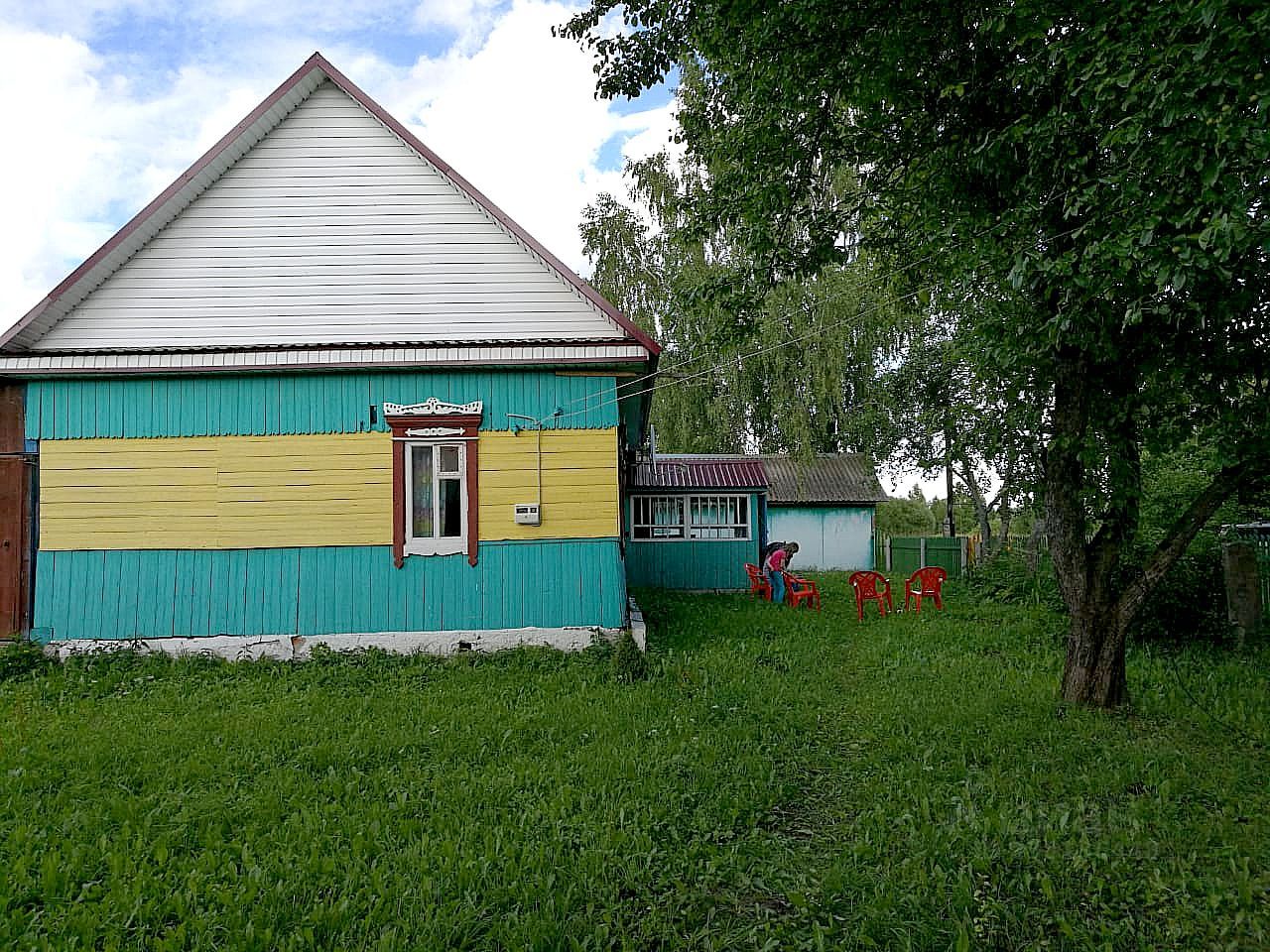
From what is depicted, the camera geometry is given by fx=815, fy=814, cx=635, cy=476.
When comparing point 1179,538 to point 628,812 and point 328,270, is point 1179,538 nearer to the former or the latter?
point 628,812

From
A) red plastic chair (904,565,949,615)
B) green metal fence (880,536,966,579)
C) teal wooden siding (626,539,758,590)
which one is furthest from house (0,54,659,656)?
green metal fence (880,536,966,579)

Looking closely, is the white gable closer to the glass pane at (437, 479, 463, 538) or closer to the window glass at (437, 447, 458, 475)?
the window glass at (437, 447, 458, 475)

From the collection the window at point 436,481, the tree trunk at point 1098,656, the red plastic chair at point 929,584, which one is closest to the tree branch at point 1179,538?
the tree trunk at point 1098,656

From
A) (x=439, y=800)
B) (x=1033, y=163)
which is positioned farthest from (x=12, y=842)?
(x=1033, y=163)

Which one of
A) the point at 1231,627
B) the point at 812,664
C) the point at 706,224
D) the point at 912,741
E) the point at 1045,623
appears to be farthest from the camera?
the point at 1045,623

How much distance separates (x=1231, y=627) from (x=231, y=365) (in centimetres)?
1293

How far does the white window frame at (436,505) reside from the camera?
9961mm

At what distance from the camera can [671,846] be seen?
4.80 m

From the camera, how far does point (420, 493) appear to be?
1011 centimetres

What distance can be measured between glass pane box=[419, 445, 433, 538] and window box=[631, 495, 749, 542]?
26.6 ft

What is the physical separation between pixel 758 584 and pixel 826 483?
1463 cm

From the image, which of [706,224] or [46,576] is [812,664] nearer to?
[706,224]

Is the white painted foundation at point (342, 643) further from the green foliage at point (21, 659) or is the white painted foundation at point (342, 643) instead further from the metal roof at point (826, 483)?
the metal roof at point (826, 483)

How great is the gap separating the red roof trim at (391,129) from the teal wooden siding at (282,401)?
81 centimetres
